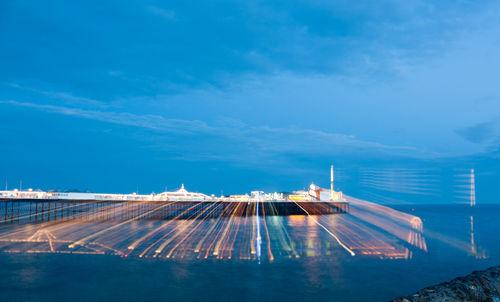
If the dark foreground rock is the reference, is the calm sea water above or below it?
below

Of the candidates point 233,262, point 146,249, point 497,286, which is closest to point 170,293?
point 233,262

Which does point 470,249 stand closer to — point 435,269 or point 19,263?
point 435,269

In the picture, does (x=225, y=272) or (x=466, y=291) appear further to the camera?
(x=225, y=272)

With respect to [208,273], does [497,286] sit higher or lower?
higher

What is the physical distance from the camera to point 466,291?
33.8ft

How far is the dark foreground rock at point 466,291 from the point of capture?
9648 millimetres

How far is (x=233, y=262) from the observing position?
95.6 feet

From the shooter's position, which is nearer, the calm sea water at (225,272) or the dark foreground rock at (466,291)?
the dark foreground rock at (466,291)

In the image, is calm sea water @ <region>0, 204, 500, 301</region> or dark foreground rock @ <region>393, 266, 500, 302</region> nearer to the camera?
dark foreground rock @ <region>393, 266, 500, 302</region>

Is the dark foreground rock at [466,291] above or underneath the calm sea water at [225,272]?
above

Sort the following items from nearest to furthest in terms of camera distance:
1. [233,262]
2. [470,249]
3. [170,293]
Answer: [170,293] → [233,262] → [470,249]

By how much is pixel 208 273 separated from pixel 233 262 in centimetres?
398

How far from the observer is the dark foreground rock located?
965cm

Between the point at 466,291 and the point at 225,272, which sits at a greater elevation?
the point at 466,291
